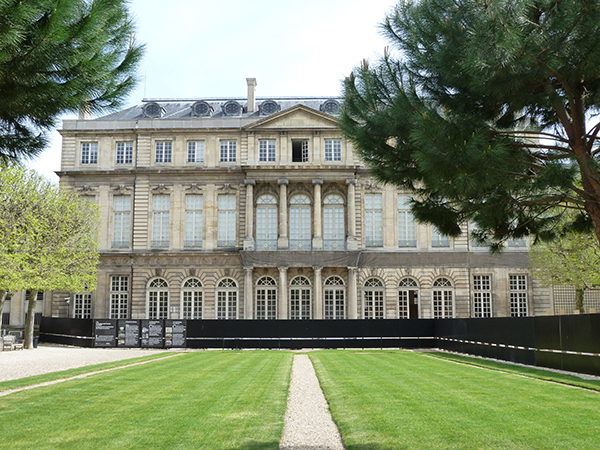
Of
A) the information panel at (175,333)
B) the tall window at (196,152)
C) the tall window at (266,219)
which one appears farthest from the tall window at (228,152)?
the information panel at (175,333)

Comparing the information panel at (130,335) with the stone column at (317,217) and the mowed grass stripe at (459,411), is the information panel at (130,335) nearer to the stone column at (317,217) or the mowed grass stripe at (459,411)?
the stone column at (317,217)

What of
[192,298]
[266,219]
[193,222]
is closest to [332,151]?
[266,219]

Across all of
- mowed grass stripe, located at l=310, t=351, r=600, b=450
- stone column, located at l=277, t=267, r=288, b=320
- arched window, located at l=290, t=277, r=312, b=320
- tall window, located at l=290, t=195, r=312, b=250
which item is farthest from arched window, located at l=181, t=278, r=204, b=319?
mowed grass stripe, located at l=310, t=351, r=600, b=450

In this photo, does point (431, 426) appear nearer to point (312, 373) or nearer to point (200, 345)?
point (312, 373)

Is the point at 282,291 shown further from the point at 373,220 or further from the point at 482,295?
the point at 482,295

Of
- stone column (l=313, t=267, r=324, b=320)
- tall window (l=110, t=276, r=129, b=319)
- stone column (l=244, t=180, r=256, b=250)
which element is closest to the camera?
stone column (l=313, t=267, r=324, b=320)

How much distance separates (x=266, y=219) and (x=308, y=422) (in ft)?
104

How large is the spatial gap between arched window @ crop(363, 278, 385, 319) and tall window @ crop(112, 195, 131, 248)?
1642 centimetres

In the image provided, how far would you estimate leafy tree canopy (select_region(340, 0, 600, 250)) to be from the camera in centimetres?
726

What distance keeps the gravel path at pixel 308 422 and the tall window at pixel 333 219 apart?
2575 cm

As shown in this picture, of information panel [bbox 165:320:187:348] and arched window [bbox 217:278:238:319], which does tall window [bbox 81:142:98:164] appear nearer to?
arched window [bbox 217:278:238:319]

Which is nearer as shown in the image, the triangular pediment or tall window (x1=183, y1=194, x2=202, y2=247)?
the triangular pediment

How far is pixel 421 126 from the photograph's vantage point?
25.5ft

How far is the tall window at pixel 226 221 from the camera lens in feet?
137
